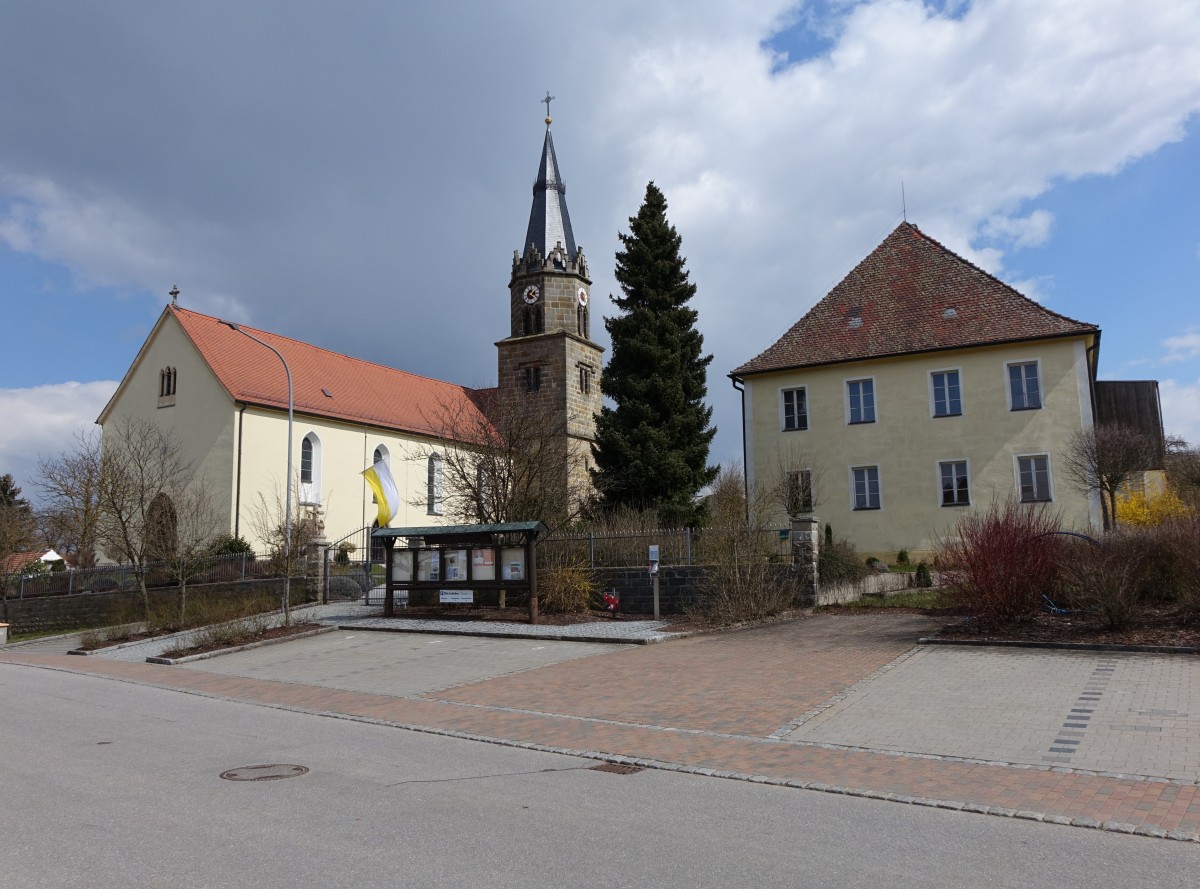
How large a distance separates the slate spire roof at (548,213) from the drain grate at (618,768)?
151 feet

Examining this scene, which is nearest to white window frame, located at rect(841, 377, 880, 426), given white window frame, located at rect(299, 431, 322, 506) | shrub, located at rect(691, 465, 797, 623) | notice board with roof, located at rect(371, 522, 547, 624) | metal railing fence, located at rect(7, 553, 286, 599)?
shrub, located at rect(691, 465, 797, 623)

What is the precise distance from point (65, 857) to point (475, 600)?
15673mm

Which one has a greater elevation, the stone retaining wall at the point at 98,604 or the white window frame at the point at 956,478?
Result: the white window frame at the point at 956,478

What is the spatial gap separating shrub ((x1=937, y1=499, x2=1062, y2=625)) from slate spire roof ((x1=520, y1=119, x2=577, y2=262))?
132ft

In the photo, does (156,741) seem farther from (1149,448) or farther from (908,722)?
(1149,448)

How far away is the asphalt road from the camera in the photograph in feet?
16.3

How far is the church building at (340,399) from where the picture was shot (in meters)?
39.3

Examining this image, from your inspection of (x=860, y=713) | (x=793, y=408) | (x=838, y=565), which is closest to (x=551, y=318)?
(x=793, y=408)

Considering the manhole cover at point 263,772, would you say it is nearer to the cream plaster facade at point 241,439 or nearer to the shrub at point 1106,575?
the shrub at point 1106,575

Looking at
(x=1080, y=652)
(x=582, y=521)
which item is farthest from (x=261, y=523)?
(x=1080, y=652)

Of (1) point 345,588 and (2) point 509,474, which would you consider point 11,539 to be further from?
(2) point 509,474

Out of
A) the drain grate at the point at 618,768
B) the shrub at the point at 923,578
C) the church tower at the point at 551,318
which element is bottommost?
the drain grate at the point at 618,768

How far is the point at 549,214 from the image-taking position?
5256cm

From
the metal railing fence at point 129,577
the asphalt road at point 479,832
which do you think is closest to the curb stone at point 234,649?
the metal railing fence at point 129,577
